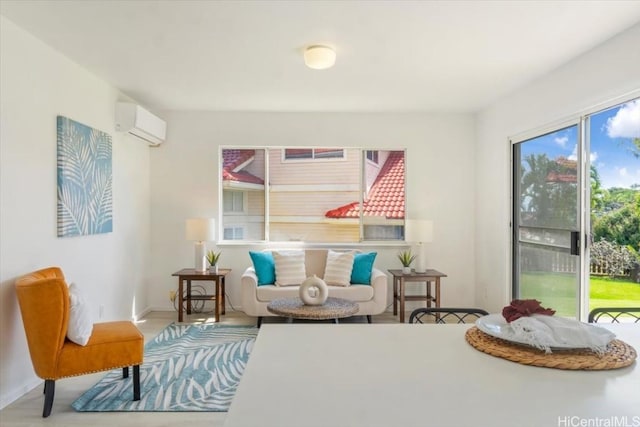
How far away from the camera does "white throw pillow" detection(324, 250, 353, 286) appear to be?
14.6ft

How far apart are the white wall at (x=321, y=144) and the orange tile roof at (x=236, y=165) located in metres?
0.16

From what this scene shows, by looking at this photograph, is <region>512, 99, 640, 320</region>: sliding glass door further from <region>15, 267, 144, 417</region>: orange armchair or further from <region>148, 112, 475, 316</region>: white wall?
<region>15, 267, 144, 417</region>: orange armchair

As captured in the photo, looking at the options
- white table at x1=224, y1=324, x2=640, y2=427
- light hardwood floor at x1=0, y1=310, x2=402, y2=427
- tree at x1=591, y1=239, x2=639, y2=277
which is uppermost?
tree at x1=591, y1=239, x2=639, y2=277

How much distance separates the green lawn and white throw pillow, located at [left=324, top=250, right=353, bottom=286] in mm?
1833

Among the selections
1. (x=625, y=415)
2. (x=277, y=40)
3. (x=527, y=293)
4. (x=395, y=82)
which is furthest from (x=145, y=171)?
(x=625, y=415)

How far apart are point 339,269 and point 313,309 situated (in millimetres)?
1058

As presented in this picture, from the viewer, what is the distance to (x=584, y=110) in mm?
3117

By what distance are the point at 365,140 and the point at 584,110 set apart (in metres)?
2.51

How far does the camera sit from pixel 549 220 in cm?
365

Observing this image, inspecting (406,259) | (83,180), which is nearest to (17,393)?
(83,180)

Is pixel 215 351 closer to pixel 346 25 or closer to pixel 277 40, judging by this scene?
pixel 277 40

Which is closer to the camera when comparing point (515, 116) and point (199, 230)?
point (515, 116)

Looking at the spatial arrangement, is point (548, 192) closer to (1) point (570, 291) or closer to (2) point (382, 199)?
(1) point (570, 291)

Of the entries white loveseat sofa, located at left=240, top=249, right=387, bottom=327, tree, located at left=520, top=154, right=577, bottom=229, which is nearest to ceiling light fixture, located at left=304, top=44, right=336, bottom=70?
tree, located at left=520, top=154, right=577, bottom=229
